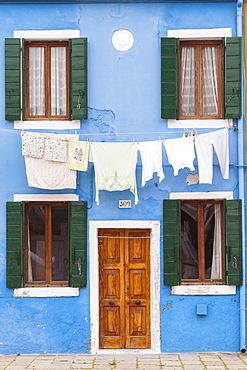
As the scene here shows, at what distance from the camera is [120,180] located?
9570 mm

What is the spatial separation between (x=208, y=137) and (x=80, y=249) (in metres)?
2.97

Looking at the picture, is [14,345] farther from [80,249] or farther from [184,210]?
[184,210]

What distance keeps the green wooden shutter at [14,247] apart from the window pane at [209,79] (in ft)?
12.5

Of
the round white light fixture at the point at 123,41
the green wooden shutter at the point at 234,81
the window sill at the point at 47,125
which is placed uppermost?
the round white light fixture at the point at 123,41

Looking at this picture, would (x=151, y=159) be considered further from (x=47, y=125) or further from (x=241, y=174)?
(x=47, y=125)

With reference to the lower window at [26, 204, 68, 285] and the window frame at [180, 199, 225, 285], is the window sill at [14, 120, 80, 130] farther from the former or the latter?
the window frame at [180, 199, 225, 285]

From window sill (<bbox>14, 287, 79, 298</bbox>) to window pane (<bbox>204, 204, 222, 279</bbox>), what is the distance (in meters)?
2.42

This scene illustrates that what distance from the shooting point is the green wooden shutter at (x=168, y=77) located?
9805 millimetres

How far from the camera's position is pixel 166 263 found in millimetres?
9789

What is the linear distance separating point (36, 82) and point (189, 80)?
279cm

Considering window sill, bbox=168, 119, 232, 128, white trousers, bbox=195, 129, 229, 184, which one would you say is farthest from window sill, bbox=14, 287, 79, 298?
window sill, bbox=168, 119, 232, 128

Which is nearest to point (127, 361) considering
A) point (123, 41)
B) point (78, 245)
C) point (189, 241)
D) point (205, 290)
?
point (205, 290)

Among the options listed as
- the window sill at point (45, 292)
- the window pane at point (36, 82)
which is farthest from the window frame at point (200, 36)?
the window sill at point (45, 292)

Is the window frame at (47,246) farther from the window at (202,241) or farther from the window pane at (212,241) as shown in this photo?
the window pane at (212,241)
